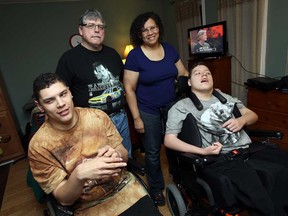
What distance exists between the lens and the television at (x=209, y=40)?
2.93 m

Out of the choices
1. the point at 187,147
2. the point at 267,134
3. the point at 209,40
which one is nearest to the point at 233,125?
the point at 267,134

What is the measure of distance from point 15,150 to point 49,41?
6.57ft

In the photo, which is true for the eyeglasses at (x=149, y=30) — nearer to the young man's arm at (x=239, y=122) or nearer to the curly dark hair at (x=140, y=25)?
the curly dark hair at (x=140, y=25)

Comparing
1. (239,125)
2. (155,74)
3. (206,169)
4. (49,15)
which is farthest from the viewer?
(49,15)

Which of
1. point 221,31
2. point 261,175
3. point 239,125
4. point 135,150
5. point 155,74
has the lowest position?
point 135,150

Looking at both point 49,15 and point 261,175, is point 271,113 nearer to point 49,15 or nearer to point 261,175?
point 261,175

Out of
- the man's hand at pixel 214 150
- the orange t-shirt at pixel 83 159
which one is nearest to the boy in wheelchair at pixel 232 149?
the man's hand at pixel 214 150

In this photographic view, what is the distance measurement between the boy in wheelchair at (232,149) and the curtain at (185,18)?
2555mm

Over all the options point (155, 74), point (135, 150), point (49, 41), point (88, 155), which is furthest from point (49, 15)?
point (88, 155)

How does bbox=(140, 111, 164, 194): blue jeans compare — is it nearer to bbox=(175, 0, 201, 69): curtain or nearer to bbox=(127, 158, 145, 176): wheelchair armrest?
bbox=(127, 158, 145, 176): wheelchair armrest

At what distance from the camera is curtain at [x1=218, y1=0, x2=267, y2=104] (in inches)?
106

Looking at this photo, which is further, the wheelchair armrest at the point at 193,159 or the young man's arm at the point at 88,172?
the wheelchair armrest at the point at 193,159

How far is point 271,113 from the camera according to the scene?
2.30m

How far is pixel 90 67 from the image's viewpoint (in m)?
1.40
